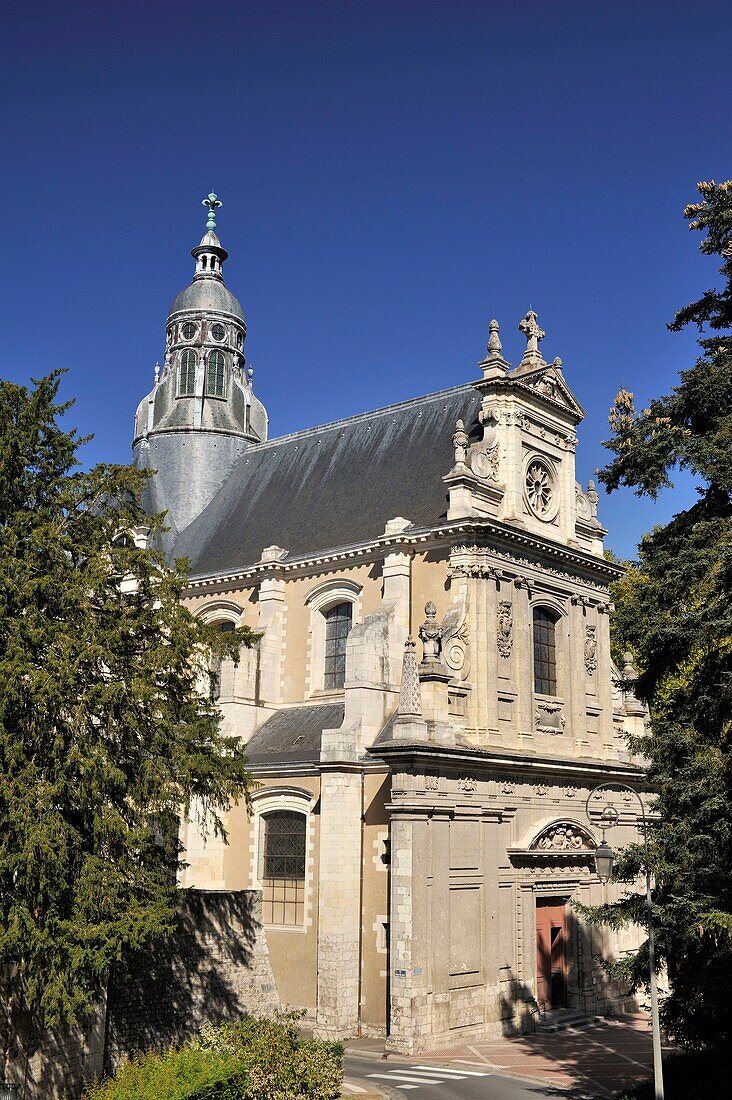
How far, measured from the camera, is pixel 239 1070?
1585 cm

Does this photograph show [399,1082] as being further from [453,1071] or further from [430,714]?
[430,714]

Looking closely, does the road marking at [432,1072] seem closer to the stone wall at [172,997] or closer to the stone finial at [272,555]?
the stone wall at [172,997]

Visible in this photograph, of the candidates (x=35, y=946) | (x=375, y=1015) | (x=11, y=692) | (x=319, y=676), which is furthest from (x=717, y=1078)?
(x=319, y=676)

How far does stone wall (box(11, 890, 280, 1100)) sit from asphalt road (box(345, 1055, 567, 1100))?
2.71 metres

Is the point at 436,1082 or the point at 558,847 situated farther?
the point at 558,847

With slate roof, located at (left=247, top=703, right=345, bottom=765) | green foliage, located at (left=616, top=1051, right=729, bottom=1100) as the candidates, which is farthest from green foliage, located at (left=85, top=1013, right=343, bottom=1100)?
slate roof, located at (left=247, top=703, right=345, bottom=765)

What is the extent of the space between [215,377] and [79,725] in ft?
79.6

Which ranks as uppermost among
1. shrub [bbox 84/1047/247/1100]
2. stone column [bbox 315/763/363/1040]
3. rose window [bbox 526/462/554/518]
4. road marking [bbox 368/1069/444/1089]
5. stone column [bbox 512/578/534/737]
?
rose window [bbox 526/462/554/518]

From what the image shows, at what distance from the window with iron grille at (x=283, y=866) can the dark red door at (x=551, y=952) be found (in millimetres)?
5901

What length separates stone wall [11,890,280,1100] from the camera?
16.7 m

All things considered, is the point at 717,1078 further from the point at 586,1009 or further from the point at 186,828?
the point at 186,828

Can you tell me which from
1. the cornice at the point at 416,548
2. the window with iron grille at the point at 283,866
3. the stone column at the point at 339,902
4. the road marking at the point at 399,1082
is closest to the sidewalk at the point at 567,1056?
the stone column at the point at 339,902

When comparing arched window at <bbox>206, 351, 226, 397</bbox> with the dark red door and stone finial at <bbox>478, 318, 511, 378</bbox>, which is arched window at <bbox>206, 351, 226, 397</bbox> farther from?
the dark red door

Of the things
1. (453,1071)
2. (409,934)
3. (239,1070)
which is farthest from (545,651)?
(239,1070)
